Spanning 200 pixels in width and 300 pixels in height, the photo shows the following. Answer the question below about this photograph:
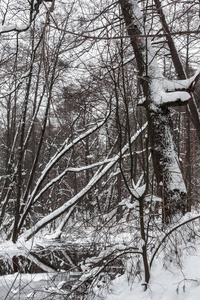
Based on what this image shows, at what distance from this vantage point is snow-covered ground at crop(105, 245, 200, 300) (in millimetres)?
2408

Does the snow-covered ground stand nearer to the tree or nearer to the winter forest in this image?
the winter forest

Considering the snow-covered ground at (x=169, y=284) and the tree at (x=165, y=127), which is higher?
the tree at (x=165, y=127)

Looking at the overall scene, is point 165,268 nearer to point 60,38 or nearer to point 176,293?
point 176,293

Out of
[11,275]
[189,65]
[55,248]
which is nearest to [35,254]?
[55,248]

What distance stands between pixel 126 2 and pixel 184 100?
2075mm

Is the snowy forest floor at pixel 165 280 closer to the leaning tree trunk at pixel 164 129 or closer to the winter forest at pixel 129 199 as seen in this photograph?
the winter forest at pixel 129 199

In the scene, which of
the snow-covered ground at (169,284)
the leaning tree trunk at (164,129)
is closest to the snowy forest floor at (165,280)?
the snow-covered ground at (169,284)

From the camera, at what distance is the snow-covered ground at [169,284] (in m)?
2.41

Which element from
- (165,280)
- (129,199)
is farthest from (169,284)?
(129,199)

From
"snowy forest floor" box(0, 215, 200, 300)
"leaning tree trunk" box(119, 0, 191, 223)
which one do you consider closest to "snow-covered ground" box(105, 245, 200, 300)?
"snowy forest floor" box(0, 215, 200, 300)

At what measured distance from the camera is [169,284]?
2.65 metres

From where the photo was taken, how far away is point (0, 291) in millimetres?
3637

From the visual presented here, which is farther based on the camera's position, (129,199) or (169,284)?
(129,199)

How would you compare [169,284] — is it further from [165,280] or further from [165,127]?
[165,127]
